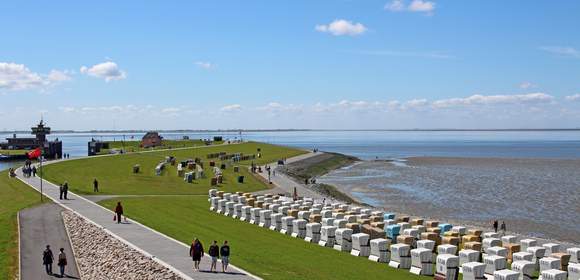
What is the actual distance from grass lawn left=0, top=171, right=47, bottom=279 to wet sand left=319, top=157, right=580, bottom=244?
30.2 meters

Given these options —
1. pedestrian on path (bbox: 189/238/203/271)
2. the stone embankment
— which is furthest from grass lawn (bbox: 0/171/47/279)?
pedestrian on path (bbox: 189/238/203/271)

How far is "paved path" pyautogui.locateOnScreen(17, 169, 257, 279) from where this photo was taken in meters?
21.3

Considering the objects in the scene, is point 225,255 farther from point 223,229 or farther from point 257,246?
point 223,229

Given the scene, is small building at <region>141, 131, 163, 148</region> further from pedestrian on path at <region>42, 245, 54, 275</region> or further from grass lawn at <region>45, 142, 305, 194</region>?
pedestrian on path at <region>42, 245, 54, 275</region>

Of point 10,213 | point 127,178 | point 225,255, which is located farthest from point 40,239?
point 127,178

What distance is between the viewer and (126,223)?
32.0m

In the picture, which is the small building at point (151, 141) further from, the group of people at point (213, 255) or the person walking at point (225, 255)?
the person walking at point (225, 255)

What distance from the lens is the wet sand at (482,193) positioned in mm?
50631

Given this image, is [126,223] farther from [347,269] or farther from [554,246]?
[554,246]

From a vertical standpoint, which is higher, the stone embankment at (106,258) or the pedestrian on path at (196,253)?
the pedestrian on path at (196,253)

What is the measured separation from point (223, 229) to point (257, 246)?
17.4 feet

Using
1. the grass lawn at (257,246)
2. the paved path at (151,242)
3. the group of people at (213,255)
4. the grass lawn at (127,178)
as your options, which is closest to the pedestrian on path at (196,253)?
the group of people at (213,255)

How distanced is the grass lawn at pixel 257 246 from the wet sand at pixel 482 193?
20087 millimetres

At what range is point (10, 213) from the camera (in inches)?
1453
